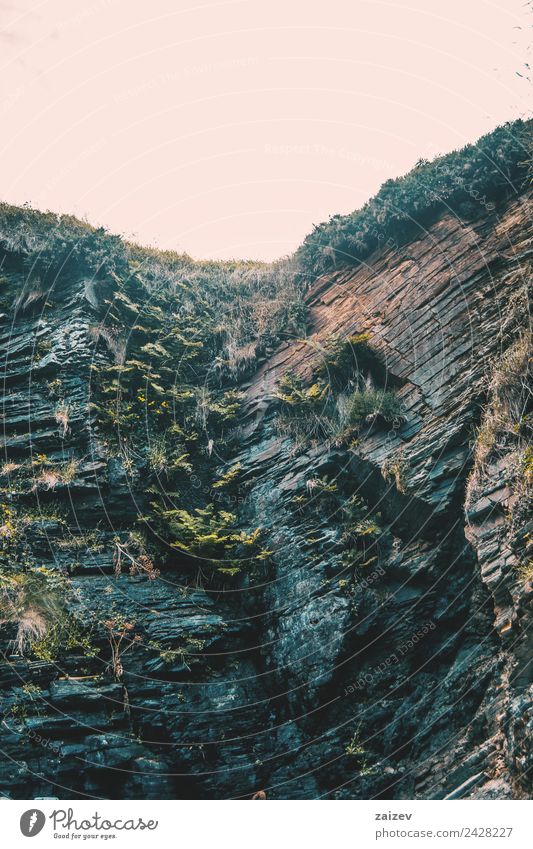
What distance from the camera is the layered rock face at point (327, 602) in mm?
6328

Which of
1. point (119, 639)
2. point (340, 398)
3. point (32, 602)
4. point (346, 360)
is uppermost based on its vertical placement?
point (346, 360)

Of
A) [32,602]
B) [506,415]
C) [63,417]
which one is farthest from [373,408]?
[32,602]

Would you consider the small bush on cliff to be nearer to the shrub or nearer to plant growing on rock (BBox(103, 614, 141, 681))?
the shrub

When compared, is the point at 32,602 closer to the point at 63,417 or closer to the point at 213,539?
the point at 213,539

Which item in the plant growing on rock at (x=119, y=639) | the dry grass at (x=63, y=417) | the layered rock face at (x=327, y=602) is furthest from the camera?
the dry grass at (x=63, y=417)

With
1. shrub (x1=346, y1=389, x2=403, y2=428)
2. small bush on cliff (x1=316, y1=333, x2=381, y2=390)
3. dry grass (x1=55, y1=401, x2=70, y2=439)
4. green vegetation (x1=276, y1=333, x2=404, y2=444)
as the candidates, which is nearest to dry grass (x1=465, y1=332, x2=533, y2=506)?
shrub (x1=346, y1=389, x2=403, y2=428)

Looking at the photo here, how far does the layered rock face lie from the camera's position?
6.33 meters

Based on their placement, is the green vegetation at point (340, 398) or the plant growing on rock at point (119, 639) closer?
the plant growing on rock at point (119, 639)

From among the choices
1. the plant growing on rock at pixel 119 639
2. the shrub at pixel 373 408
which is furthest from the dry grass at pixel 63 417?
the shrub at pixel 373 408

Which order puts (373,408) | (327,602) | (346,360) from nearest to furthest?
1. (327,602)
2. (373,408)
3. (346,360)

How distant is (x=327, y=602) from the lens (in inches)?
313

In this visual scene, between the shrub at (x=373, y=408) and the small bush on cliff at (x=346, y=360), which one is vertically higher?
the small bush on cliff at (x=346, y=360)

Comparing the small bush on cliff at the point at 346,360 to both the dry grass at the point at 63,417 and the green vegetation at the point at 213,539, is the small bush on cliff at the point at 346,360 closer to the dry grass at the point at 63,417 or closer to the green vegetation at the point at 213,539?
the green vegetation at the point at 213,539

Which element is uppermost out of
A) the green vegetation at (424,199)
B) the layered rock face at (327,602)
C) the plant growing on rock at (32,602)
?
the green vegetation at (424,199)
